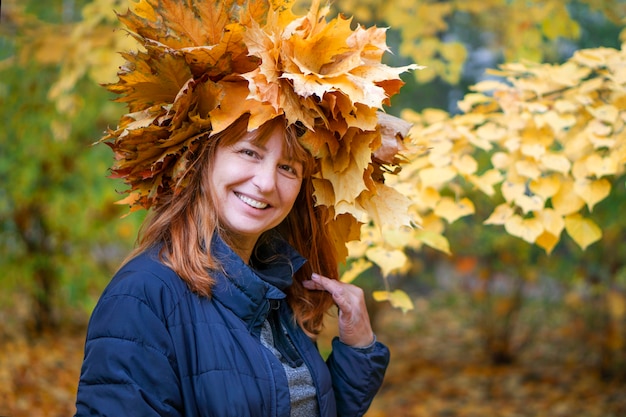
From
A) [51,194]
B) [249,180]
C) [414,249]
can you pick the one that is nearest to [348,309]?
[249,180]

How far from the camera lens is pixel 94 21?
322cm

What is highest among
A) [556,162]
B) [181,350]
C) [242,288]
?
[556,162]

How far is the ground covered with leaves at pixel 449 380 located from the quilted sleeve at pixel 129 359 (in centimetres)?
389

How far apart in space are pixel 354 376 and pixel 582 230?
38.3 inches

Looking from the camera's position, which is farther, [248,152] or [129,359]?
[248,152]

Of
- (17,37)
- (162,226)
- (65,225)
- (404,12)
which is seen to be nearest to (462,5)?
(404,12)

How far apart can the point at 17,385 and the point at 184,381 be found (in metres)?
4.60

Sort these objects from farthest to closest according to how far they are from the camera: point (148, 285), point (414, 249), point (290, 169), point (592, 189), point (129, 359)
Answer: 1. point (414, 249)
2. point (592, 189)
3. point (290, 169)
4. point (148, 285)
5. point (129, 359)

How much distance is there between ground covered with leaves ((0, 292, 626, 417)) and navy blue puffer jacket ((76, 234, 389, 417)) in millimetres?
3859

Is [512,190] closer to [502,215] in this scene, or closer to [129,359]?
[502,215]

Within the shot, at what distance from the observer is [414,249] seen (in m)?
3.79

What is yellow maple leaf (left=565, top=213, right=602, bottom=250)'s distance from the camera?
7.05 ft

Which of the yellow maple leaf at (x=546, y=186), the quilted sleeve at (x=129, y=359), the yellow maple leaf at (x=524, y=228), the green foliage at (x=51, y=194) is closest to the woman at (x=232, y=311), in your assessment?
the quilted sleeve at (x=129, y=359)

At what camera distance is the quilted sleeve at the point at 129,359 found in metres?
1.26
